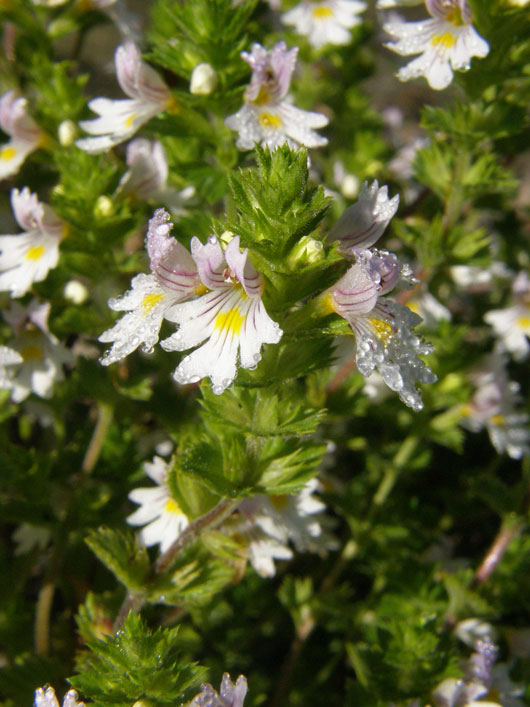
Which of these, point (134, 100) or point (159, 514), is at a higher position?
point (134, 100)

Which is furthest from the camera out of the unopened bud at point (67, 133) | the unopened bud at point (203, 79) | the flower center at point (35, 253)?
the unopened bud at point (67, 133)

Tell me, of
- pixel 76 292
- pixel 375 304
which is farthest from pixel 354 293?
pixel 76 292

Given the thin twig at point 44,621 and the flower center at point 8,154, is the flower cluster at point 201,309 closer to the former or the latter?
the flower center at point 8,154

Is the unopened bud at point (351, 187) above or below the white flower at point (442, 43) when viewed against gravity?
Answer: below

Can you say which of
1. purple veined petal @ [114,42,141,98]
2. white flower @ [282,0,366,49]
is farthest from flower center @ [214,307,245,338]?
white flower @ [282,0,366,49]

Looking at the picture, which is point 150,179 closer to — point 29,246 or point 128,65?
point 128,65

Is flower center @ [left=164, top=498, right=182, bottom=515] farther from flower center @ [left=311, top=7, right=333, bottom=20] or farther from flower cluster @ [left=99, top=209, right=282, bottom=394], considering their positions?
flower center @ [left=311, top=7, right=333, bottom=20]

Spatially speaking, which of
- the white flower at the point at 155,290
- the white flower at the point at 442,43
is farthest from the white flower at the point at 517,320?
the white flower at the point at 155,290

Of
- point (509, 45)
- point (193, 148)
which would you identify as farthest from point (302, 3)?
point (509, 45)
